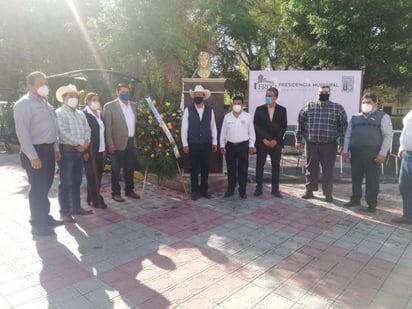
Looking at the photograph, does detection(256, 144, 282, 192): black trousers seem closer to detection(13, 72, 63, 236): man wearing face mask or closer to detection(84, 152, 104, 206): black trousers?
detection(84, 152, 104, 206): black trousers

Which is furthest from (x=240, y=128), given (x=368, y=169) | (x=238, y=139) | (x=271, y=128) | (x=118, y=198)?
(x=118, y=198)

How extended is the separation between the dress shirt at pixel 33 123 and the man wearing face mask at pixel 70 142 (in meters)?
0.23

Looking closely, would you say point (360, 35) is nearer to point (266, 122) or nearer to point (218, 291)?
point (266, 122)

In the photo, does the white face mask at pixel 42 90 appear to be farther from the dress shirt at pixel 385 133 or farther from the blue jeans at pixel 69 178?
the dress shirt at pixel 385 133

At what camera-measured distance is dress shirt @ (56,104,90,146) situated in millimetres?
4429

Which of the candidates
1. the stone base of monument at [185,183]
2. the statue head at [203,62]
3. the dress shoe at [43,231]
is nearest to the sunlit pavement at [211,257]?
the dress shoe at [43,231]

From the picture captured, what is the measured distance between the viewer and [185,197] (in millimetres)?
5926

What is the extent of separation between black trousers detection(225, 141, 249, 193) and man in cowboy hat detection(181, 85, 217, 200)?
1.05 ft

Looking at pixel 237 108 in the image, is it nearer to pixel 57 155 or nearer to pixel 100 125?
pixel 100 125

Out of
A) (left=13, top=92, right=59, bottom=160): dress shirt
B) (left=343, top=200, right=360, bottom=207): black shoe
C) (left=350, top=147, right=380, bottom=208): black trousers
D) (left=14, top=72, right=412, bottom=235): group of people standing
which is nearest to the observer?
(left=13, top=92, right=59, bottom=160): dress shirt

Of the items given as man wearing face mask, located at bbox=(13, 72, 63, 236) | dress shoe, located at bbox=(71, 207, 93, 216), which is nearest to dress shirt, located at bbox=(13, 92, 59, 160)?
man wearing face mask, located at bbox=(13, 72, 63, 236)

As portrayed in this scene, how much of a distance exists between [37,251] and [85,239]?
55cm

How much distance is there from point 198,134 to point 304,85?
13.7 feet

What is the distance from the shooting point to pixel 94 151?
5133mm
